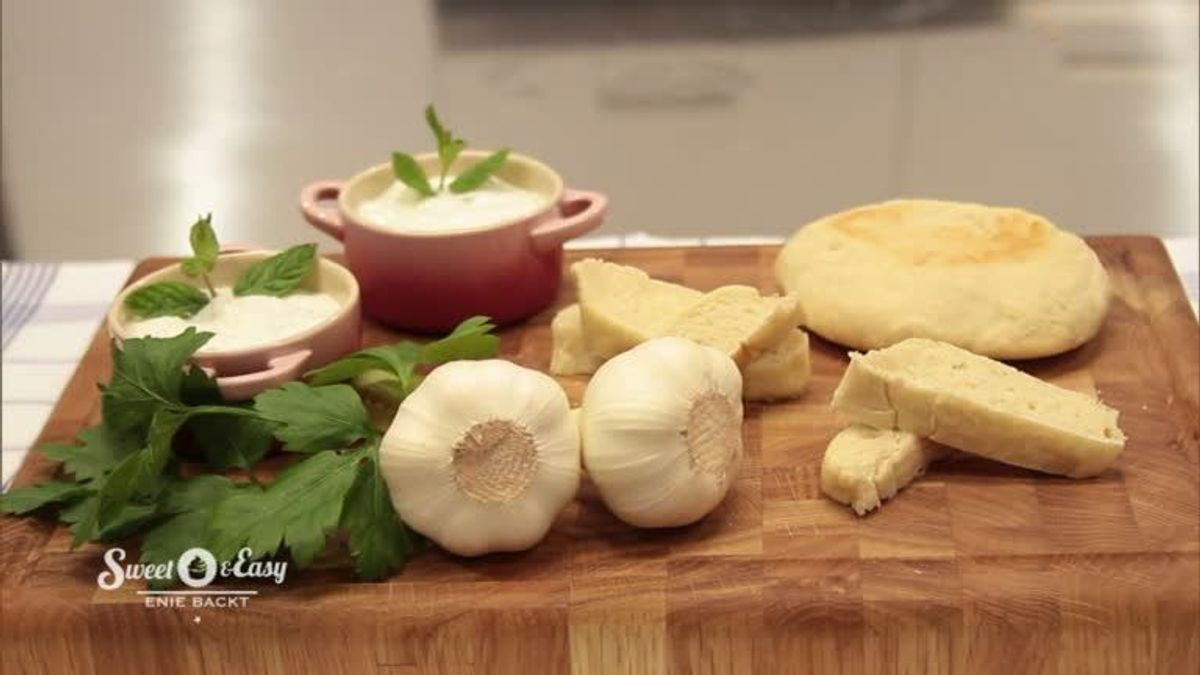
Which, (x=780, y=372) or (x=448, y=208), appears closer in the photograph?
(x=780, y=372)

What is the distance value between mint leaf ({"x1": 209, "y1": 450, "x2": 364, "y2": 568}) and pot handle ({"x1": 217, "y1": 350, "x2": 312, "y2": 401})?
0.10 metres

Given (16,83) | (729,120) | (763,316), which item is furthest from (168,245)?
(763,316)

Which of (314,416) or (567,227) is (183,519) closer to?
(314,416)

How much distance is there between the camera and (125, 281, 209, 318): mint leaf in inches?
47.7

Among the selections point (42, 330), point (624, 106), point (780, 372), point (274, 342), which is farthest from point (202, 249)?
point (624, 106)

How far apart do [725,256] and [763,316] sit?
0.29 metres

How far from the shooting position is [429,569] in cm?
106

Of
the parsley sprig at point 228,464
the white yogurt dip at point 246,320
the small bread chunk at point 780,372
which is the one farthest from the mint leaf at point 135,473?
the small bread chunk at point 780,372

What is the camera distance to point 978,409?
109 cm

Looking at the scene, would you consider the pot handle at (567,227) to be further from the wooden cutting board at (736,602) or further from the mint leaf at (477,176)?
the wooden cutting board at (736,602)

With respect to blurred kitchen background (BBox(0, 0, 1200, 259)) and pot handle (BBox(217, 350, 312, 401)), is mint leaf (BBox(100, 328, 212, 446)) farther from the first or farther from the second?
blurred kitchen background (BBox(0, 0, 1200, 259))

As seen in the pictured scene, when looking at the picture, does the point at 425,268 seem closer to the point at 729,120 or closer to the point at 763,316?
the point at 763,316

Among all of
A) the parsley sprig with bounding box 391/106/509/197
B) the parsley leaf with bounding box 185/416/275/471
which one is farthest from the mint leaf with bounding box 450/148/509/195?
the parsley leaf with bounding box 185/416/275/471

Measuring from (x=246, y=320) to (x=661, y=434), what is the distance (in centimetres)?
36
